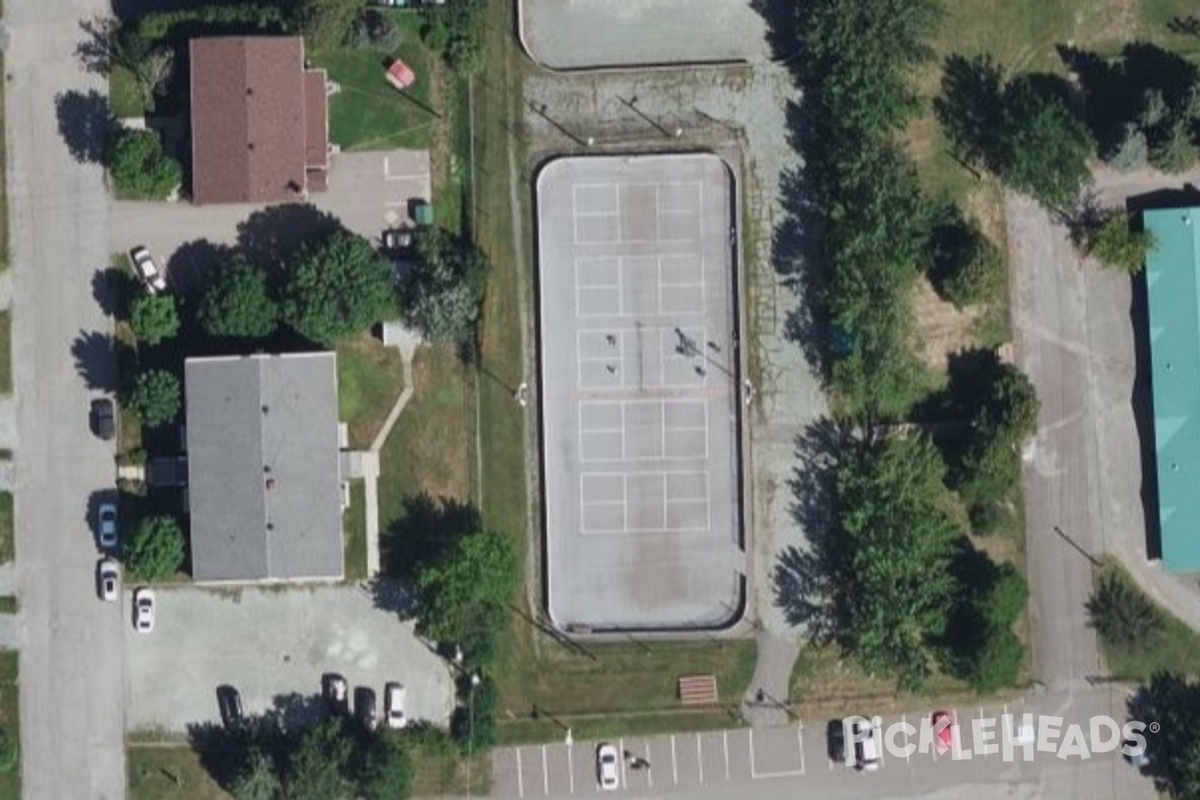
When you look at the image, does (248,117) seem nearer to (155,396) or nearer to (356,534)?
(155,396)

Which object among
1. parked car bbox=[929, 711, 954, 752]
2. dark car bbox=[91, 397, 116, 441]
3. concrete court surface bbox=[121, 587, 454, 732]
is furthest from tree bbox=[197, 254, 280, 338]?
parked car bbox=[929, 711, 954, 752]

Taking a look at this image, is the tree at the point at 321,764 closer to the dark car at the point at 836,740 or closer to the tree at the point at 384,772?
the tree at the point at 384,772

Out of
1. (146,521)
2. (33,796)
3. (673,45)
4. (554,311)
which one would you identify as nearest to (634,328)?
(554,311)

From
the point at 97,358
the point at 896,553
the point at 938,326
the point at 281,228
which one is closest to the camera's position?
the point at 896,553

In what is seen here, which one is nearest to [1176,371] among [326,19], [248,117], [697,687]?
[697,687]

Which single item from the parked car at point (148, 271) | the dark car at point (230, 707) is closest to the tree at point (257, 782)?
the dark car at point (230, 707)

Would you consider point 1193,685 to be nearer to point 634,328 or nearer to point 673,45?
point 634,328
